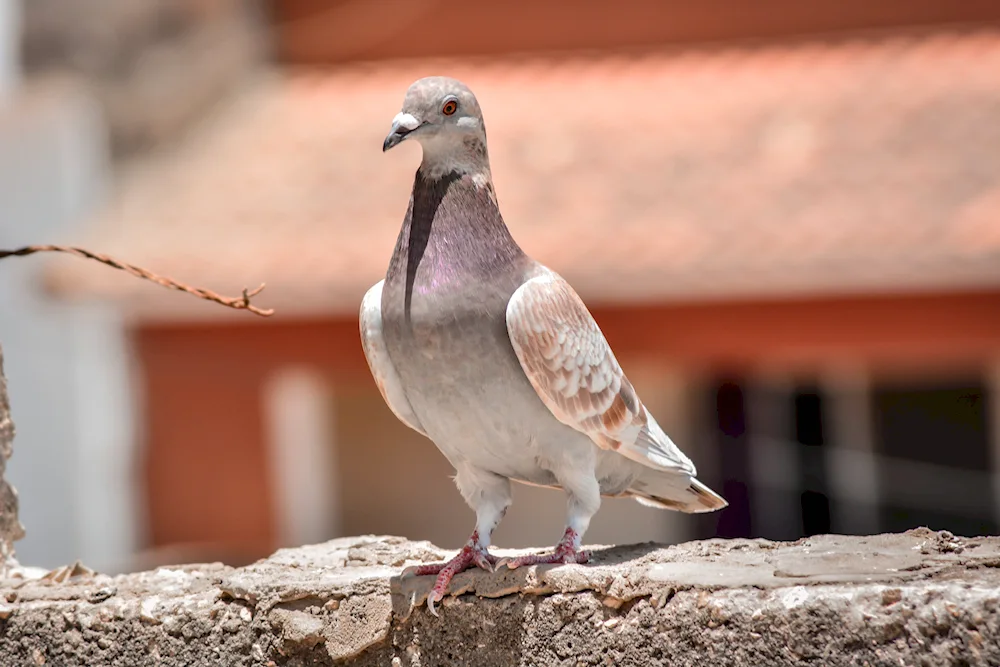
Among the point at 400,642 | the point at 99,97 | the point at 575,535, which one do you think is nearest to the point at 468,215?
the point at 575,535

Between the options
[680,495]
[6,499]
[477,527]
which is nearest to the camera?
[477,527]

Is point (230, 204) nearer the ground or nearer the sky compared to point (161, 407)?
nearer the sky

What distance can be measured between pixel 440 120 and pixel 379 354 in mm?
512

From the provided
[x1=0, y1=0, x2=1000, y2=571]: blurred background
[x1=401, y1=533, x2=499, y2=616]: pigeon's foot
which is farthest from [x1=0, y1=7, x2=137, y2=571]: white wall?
[x1=401, y1=533, x2=499, y2=616]: pigeon's foot

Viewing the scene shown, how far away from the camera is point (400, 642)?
2.90m

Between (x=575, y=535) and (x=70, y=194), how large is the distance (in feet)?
25.8

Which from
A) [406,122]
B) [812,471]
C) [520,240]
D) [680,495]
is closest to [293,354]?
[520,240]

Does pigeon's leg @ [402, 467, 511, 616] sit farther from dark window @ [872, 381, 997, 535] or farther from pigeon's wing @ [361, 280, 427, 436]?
dark window @ [872, 381, 997, 535]

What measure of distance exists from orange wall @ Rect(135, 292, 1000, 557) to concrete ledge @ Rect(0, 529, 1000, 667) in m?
4.61

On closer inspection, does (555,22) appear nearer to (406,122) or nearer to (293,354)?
(293,354)

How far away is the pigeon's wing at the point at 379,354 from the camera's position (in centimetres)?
290

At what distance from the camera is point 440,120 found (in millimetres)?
2803

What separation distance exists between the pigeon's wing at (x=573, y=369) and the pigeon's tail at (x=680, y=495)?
0.17 meters

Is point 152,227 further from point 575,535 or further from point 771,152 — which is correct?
point 575,535
